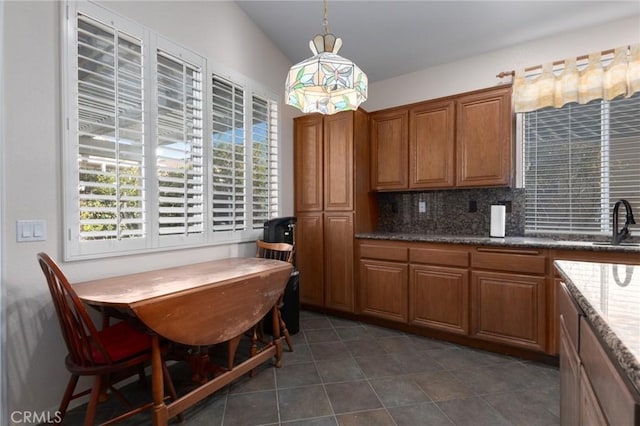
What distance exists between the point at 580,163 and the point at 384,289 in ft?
6.97

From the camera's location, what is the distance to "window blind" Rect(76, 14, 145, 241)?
190 centimetres

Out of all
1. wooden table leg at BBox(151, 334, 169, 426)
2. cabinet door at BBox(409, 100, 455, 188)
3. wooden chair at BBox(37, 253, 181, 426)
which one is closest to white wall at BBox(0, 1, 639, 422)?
wooden chair at BBox(37, 253, 181, 426)

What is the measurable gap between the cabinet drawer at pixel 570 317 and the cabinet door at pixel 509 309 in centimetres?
124

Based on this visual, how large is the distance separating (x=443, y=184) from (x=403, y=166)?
47cm

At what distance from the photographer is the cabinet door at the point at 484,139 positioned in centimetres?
276

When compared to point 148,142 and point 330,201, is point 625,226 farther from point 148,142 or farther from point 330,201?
point 148,142

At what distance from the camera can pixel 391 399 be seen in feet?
6.35

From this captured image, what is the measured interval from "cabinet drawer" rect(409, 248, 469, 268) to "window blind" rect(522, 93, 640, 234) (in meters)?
0.86

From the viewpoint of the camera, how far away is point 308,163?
3594 mm

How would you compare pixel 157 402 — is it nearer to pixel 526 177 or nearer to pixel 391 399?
pixel 391 399

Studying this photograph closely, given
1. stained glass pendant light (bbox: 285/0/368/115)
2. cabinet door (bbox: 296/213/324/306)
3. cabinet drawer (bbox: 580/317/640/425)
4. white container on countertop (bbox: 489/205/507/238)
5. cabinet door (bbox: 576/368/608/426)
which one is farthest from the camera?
cabinet door (bbox: 296/213/324/306)

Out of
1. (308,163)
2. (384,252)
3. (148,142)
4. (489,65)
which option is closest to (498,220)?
(384,252)

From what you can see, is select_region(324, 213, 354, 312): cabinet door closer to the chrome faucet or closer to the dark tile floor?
the dark tile floor

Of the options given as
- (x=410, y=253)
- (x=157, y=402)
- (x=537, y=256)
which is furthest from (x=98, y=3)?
(x=537, y=256)
